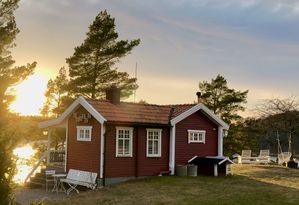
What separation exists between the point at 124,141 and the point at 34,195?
474cm

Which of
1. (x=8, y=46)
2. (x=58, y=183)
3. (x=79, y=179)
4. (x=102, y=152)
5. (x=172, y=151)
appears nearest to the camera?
(x=102, y=152)

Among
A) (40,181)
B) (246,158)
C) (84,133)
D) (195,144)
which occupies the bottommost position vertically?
(40,181)

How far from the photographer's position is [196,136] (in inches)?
911

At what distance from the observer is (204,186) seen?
60.5 ft

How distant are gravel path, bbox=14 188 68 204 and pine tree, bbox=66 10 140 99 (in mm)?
17913

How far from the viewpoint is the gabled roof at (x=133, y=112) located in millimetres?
19964

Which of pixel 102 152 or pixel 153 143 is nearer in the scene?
pixel 102 152

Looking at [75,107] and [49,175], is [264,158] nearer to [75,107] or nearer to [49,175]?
[75,107]

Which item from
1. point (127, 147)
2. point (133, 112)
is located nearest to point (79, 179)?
point (127, 147)

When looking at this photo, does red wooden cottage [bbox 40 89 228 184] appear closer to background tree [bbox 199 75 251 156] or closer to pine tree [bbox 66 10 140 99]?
pine tree [bbox 66 10 140 99]

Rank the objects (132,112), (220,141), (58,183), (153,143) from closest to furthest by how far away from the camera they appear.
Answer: (58,183) < (132,112) < (153,143) < (220,141)

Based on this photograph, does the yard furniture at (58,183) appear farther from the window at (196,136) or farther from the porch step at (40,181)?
the window at (196,136)

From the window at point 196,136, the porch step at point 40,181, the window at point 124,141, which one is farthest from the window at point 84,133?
the window at point 196,136

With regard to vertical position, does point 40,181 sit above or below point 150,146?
below
